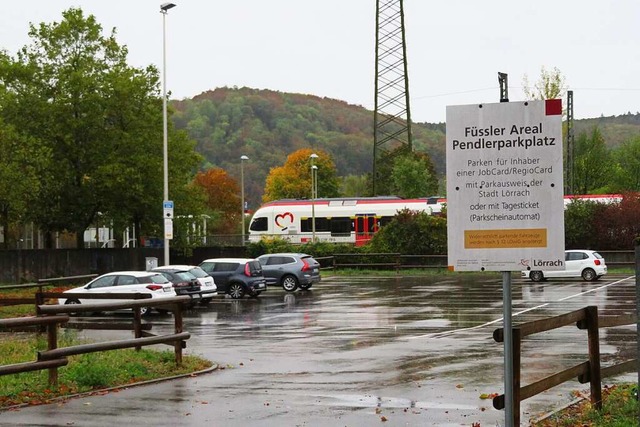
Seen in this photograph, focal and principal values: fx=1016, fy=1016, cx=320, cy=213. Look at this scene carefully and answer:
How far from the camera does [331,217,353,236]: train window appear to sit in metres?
67.0

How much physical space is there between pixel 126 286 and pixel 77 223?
24.0 m

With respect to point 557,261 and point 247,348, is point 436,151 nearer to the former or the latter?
point 247,348

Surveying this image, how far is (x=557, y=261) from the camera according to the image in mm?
7180

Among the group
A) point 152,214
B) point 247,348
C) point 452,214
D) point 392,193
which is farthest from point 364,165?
point 452,214

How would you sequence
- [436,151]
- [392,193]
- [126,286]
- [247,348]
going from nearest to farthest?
[247,348]
[126,286]
[392,193]
[436,151]

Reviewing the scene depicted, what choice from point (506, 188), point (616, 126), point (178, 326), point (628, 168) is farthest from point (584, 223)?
point (616, 126)

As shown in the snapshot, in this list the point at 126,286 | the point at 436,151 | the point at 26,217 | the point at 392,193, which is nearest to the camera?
the point at 126,286

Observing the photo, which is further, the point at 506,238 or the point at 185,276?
the point at 185,276

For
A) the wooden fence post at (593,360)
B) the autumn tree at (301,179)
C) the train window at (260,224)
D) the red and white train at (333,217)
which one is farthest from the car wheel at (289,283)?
the autumn tree at (301,179)

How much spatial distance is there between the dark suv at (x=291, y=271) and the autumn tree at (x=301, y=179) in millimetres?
74322

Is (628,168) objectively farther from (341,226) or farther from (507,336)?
(507,336)

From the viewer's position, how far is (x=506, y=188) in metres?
7.28

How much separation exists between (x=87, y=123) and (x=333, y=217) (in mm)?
21045

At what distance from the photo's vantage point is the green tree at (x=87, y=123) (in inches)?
2004
